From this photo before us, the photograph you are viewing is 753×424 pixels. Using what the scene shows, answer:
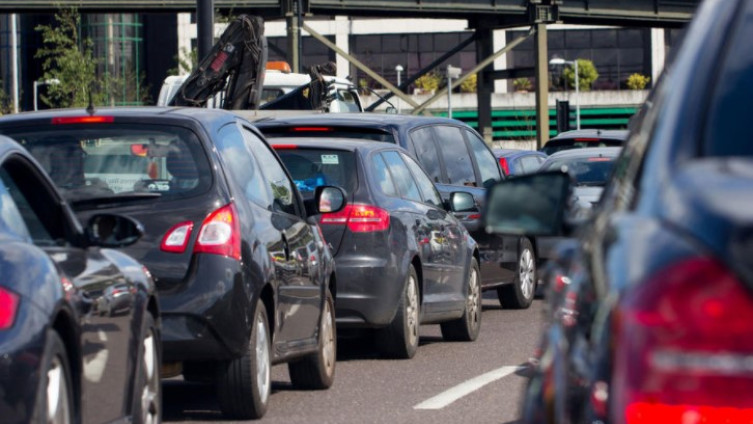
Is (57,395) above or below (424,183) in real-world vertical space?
below

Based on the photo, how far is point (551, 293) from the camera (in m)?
4.27

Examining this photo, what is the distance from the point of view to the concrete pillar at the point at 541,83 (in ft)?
167

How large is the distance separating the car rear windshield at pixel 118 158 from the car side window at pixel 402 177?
3.70m

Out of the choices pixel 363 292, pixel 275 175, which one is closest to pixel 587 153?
pixel 363 292

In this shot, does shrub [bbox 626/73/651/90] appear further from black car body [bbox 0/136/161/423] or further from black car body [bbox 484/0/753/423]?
black car body [bbox 484/0/753/423]

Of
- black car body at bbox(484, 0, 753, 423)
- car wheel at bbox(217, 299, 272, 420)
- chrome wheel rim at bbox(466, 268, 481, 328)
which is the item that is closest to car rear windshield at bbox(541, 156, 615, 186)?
chrome wheel rim at bbox(466, 268, 481, 328)

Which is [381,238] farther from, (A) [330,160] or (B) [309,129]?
(B) [309,129]

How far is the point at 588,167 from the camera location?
1822 centimetres

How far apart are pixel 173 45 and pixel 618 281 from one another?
84.5 m

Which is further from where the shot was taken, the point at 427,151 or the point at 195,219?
the point at 427,151

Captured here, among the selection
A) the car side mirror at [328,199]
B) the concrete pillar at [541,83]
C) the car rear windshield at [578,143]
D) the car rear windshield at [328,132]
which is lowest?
the car side mirror at [328,199]

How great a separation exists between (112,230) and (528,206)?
2.94 m

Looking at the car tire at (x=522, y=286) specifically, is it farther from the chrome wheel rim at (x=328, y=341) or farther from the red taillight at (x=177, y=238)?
the red taillight at (x=177, y=238)

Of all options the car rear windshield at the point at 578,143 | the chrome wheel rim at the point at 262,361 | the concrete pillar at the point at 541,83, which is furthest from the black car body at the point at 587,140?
the concrete pillar at the point at 541,83
